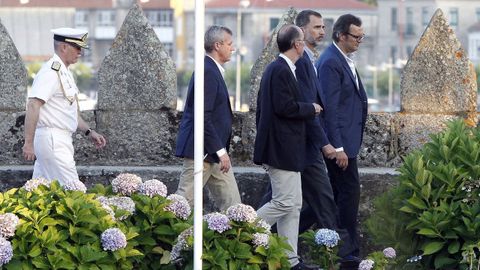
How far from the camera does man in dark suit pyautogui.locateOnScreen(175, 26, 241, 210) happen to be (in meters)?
9.40

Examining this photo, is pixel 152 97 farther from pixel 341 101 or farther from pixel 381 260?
pixel 381 260

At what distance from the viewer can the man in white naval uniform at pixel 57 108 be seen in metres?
9.15

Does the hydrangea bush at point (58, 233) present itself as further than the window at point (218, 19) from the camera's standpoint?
No

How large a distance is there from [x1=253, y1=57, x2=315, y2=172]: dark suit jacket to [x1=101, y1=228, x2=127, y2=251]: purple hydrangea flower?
87.7 inches

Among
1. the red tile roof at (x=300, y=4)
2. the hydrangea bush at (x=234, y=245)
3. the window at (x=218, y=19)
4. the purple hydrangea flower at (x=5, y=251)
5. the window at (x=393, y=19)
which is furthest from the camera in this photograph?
the window at (x=393, y=19)

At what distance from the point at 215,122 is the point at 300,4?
101m

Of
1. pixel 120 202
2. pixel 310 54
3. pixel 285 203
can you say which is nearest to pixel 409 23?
pixel 310 54

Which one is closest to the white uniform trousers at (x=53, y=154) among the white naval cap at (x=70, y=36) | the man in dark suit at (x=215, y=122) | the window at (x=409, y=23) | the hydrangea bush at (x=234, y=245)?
the white naval cap at (x=70, y=36)

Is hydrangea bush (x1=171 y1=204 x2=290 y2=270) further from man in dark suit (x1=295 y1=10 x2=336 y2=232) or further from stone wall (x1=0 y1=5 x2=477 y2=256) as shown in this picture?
stone wall (x1=0 y1=5 x2=477 y2=256)

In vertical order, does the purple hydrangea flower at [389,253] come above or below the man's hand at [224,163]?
below

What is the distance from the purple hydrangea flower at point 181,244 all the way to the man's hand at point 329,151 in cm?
229

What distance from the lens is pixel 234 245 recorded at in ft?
24.4

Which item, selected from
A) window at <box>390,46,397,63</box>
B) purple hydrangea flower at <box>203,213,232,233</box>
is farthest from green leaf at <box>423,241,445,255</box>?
window at <box>390,46,397,63</box>

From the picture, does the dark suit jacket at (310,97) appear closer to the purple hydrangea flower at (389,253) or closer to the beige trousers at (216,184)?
the beige trousers at (216,184)
